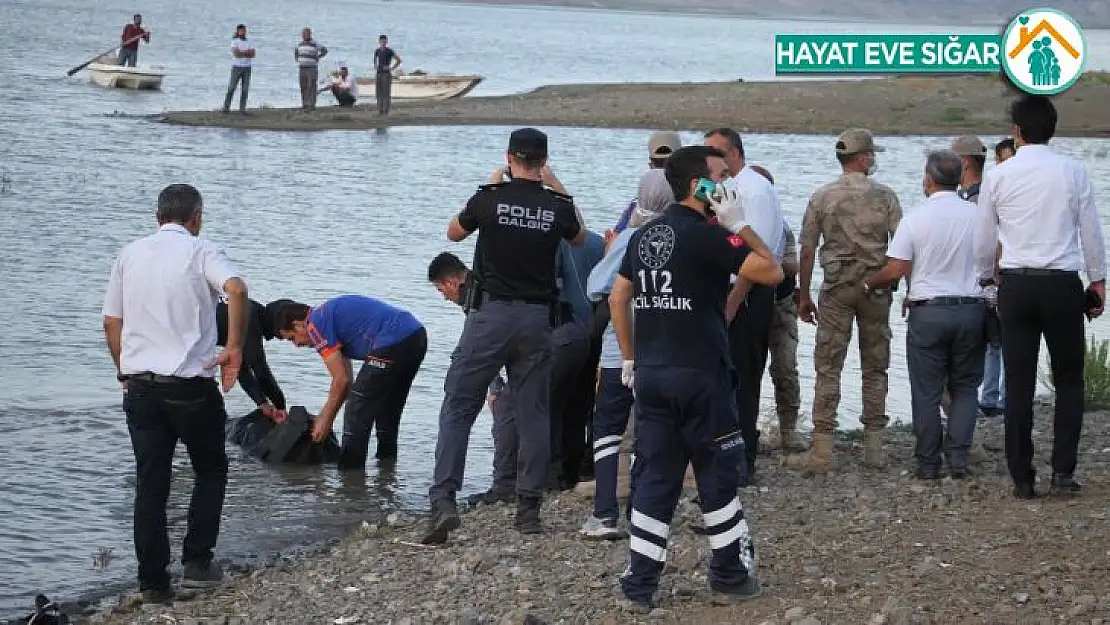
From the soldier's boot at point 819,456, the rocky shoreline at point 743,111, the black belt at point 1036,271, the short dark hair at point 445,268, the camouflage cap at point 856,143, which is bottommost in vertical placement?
the soldier's boot at point 819,456

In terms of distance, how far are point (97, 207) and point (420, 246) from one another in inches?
204

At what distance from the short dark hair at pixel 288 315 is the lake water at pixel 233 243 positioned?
1.06 meters

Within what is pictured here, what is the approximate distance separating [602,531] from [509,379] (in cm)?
90

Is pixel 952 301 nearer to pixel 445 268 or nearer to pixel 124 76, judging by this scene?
pixel 445 268

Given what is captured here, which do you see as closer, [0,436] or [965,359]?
[965,359]

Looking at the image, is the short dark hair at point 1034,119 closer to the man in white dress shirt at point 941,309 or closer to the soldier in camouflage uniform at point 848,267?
the man in white dress shirt at point 941,309

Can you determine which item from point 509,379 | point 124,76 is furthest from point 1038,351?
point 124,76

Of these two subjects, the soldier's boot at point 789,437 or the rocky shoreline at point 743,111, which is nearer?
the soldier's boot at point 789,437

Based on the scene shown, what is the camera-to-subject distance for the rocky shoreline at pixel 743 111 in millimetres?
38188

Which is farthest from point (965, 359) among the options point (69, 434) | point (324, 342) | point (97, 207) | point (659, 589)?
point (97, 207)

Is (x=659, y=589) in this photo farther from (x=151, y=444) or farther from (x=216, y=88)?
(x=216, y=88)

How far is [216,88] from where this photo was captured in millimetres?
49344

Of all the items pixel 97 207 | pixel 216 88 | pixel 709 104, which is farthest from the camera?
pixel 216 88
